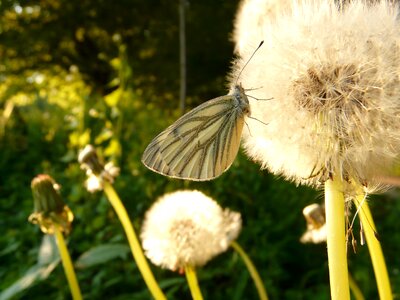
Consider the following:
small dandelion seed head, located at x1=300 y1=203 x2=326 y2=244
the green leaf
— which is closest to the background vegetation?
the green leaf

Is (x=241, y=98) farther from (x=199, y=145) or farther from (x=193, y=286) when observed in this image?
(x=193, y=286)

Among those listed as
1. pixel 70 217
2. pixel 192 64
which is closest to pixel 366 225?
pixel 70 217

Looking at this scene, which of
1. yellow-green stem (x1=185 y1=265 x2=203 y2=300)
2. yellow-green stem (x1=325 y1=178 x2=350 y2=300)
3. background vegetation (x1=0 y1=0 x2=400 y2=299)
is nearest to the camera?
yellow-green stem (x1=325 y1=178 x2=350 y2=300)

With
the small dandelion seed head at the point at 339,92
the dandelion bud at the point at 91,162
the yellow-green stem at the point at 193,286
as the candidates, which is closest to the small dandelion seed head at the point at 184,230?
the yellow-green stem at the point at 193,286

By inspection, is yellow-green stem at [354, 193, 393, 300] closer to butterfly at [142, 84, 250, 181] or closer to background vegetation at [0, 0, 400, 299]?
background vegetation at [0, 0, 400, 299]

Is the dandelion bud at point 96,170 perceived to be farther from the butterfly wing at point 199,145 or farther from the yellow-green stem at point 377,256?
the yellow-green stem at point 377,256

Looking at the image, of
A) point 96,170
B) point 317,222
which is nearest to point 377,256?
point 317,222
